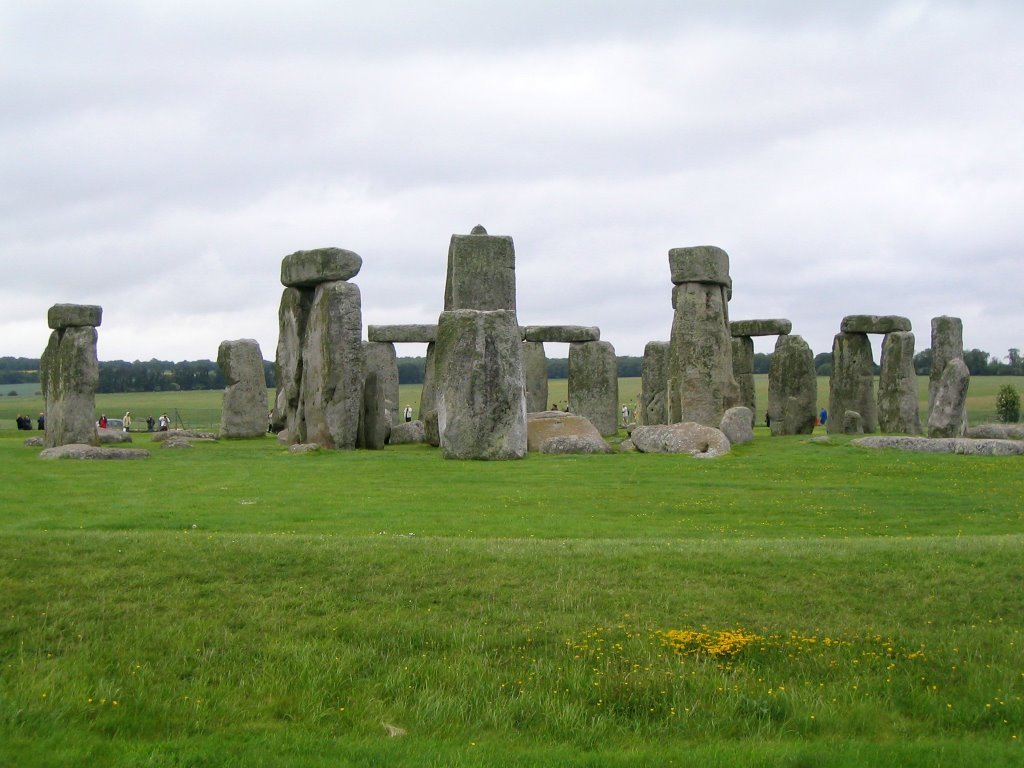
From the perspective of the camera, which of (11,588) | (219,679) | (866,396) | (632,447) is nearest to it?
(219,679)

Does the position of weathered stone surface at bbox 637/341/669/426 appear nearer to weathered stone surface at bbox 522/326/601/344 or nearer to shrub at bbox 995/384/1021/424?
weathered stone surface at bbox 522/326/601/344

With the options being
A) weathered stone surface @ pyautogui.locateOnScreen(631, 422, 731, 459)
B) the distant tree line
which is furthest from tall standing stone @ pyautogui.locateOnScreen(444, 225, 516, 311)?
the distant tree line

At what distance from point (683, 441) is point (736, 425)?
3.57m

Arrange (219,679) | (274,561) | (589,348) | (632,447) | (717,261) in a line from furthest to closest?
(589,348) < (717,261) < (632,447) < (274,561) < (219,679)

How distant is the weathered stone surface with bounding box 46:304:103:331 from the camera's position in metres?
25.7

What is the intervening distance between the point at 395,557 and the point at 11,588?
10.1 feet

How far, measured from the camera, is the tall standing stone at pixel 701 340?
2603cm

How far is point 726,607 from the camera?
9.12m

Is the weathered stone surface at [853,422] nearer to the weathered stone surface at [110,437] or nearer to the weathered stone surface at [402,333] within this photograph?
the weathered stone surface at [402,333]

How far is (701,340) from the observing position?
2611cm

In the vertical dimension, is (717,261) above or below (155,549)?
above

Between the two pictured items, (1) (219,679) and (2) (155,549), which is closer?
(1) (219,679)

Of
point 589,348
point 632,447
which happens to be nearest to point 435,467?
point 632,447

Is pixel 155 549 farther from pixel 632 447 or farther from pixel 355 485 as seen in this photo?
pixel 632 447
